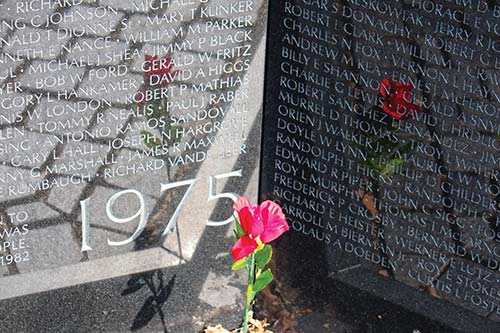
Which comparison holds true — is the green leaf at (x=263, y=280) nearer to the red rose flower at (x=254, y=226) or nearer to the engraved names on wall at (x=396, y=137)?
the red rose flower at (x=254, y=226)

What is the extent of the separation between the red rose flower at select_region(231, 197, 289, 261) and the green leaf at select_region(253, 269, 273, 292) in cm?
18

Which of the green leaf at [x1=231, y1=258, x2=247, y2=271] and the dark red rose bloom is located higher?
the dark red rose bloom

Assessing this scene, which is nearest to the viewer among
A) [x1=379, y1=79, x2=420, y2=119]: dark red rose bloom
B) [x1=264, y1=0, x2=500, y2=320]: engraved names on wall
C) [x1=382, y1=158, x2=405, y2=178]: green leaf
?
[x1=264, y1=0, x2=500, y2=320]: engraved names on wall

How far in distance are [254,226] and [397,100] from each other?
0.57 m

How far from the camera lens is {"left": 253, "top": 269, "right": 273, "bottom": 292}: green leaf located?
10.2 feet

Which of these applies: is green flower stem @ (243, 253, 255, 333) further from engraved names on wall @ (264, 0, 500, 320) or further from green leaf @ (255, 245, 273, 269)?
engraved names on wall @ (264, 0, 500, 320)

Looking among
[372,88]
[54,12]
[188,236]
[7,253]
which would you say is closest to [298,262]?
[188,236]

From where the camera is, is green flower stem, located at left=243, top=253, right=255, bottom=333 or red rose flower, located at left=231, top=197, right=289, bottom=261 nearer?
red rose flower, located at left=231, top=197, right=289, bottom=261

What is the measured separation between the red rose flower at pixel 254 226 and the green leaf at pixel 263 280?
180 mm

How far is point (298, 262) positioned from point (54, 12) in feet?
3.83

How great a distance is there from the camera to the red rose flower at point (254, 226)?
293 centimetres

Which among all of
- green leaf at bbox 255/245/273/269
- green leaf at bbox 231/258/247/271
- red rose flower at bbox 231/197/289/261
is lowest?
green leaf at bbox 231/258/247/271

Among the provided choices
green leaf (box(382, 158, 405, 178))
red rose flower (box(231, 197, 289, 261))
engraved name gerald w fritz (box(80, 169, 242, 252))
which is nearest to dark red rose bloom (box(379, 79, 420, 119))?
green leaf (box(382, 158, 405, 178))

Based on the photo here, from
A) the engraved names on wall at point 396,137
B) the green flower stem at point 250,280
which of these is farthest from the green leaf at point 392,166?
the green flower stem at point 250,280
